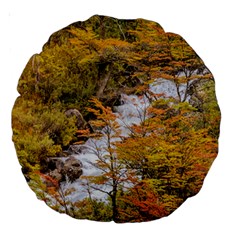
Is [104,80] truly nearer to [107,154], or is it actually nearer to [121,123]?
[121,123]

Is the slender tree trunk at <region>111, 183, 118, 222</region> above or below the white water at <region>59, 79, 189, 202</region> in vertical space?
below

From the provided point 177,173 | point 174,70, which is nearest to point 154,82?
point 174,70

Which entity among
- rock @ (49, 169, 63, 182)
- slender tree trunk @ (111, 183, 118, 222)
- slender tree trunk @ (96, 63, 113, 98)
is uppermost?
slender tree trunk @ (96, 63, 113, 98)

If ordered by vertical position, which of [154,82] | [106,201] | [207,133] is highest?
[154,82]

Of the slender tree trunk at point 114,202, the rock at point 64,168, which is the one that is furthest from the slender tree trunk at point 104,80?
the slender tree trunk at point 114,202

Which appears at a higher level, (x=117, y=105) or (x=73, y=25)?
(x=73, y=25)

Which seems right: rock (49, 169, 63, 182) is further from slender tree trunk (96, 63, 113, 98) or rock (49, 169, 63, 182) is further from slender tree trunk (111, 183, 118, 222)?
slender tree trunk (96, 63, 113, 98)

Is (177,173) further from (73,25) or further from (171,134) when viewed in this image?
(73,25)

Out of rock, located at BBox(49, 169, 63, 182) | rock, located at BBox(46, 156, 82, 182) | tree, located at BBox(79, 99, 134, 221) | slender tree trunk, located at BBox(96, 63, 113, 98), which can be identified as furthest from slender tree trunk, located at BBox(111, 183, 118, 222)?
slender tree trunk, located at BBox(96, 63, 113, 98)
